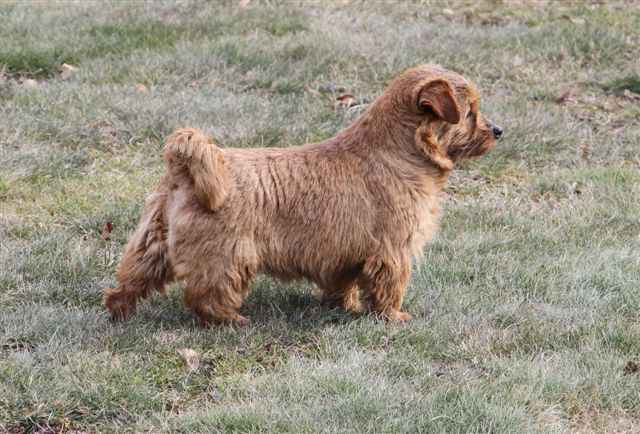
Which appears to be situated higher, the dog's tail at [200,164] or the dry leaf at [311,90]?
the dog's tail at [200,164]

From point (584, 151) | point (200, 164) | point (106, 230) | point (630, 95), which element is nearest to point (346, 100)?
point (584, 151)

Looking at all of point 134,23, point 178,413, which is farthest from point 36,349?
point 134,23

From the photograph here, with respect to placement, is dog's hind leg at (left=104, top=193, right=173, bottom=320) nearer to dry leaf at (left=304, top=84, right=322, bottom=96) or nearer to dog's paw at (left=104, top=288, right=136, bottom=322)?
dog's paw at (left=104, top=288, right=136, bottom=322)

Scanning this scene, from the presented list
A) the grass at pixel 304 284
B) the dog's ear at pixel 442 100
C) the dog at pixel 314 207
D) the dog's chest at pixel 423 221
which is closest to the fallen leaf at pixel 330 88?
the grass at pixel 304 284

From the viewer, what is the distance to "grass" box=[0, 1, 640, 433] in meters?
4.29

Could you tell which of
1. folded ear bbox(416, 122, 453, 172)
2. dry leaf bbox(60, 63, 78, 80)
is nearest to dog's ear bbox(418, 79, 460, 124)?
folded ear bbox(416, 122, 453, 172)

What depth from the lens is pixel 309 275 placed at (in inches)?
199

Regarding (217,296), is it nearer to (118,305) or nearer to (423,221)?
(118,305)

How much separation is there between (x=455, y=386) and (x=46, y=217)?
3.29 m

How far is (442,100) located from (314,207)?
0.85m

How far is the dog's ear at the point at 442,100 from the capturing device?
4922 mm

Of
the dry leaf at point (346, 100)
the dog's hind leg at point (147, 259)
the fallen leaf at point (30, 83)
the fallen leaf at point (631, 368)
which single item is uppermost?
the dog's hind leg at point (147, 259)

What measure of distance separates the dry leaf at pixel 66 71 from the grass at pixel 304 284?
17 centimetres

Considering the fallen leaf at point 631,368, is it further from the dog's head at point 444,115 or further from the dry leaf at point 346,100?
the dry leaf at point 346,100
